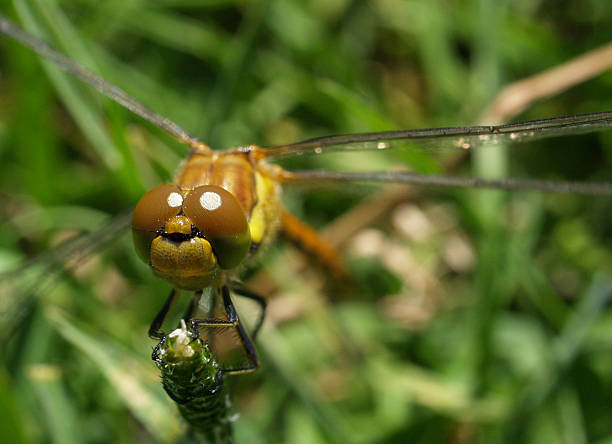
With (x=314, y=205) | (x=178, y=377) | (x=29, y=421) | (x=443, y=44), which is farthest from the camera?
(x=443, y=44)

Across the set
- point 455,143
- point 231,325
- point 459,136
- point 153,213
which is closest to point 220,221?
point 153,213

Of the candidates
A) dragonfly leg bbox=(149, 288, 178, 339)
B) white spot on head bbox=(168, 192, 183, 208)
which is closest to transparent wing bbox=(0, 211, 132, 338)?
dragonfly leg bbox=(149, 288, 178, 339)

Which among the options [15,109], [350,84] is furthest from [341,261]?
[15,109]

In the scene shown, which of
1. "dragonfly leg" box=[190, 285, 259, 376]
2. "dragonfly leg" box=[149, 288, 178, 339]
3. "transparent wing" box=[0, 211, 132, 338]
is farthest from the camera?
"transparent wing" box=[0, 211, 132, 338]

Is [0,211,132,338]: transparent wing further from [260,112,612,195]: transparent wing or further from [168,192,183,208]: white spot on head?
[168,192,183,208]: white spot on head

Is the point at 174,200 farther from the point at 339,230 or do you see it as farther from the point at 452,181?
the point at 339,230

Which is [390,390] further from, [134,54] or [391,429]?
[134,54]
